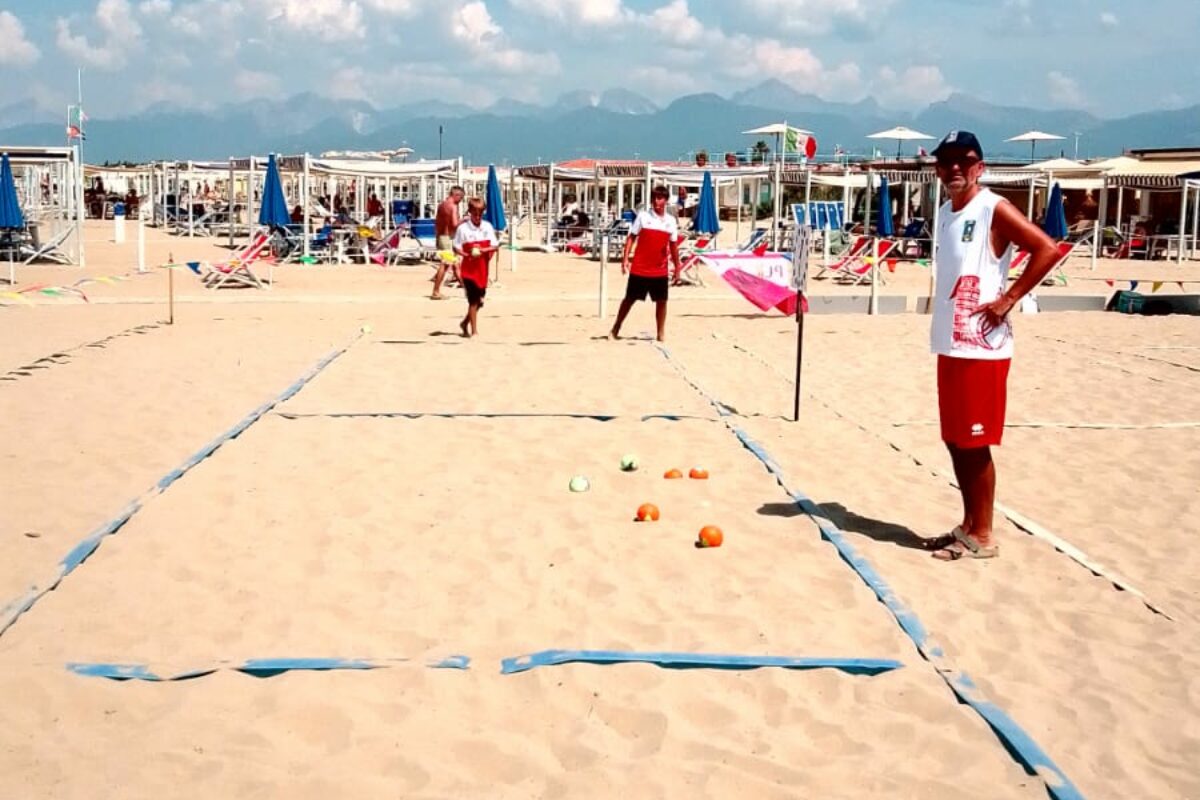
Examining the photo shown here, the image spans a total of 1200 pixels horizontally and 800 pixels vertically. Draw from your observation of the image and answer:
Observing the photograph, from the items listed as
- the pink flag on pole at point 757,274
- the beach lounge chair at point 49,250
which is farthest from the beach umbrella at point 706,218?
the pink flag on pole at point 757,274

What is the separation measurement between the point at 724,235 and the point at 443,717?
120ft

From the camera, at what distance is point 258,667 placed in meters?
3.65

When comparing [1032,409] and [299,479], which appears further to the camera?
[1032,409]

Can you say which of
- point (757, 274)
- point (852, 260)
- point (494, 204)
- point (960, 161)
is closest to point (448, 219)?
point (494, 204)

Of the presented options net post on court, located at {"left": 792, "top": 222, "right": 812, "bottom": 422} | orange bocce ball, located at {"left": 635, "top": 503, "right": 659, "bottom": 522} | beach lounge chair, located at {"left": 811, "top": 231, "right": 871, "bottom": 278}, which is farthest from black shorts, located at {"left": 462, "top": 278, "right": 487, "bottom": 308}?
beach lounge chair, located at {"left": 811, "top": 231, "right": 871, "bottom": 278}

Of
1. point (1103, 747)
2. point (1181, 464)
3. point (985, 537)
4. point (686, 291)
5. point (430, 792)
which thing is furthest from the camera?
point (686, 291)

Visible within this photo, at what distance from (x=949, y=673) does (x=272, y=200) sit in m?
19.7

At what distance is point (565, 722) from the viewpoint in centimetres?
338

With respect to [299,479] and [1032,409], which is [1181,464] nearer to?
[1032,409]

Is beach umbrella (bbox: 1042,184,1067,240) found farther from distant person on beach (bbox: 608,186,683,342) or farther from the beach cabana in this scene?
distant person on beach (bbox: 608,186,683,342)

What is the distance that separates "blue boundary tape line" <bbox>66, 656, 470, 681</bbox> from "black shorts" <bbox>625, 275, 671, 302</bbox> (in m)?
7.37

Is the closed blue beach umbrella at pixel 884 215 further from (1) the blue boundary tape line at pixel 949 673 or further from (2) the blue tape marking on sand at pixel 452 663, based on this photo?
(2) the blue tape marking on sand at pixel 452 663

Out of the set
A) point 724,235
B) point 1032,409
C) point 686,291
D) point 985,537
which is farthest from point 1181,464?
point 724,235

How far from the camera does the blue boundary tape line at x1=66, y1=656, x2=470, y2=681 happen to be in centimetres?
360
